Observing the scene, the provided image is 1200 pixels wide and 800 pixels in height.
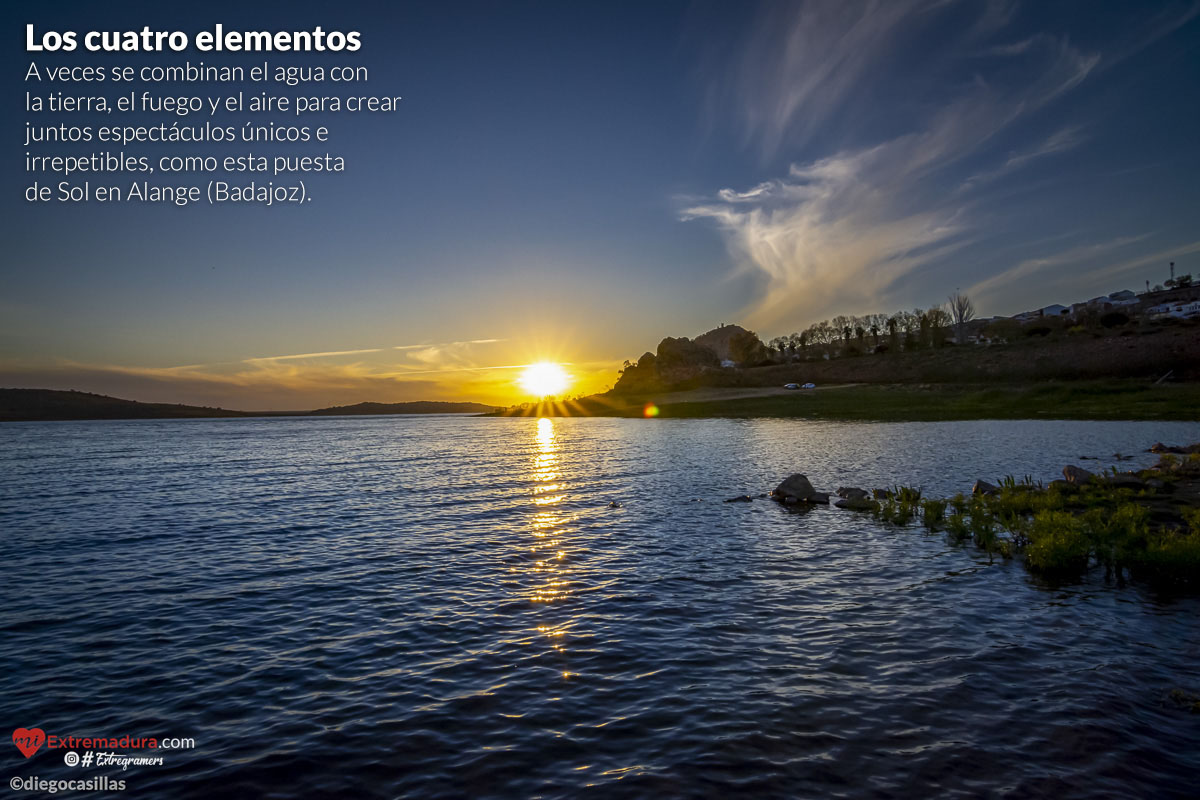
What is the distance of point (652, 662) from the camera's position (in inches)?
537

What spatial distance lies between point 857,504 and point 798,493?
10.5 ft

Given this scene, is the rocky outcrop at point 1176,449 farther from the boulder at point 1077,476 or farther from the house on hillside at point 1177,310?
the house on hillside at point 1177,310

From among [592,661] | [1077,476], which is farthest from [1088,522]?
[592,661]

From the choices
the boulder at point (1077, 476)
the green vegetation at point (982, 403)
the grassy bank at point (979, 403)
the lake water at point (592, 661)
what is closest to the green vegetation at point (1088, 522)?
the boulder at point (1077, 476)

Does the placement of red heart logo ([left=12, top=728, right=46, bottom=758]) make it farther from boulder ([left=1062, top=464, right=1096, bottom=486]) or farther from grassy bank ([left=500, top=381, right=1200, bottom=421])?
grassy bank ([left=500, top=381, right=1200, bottom=421])

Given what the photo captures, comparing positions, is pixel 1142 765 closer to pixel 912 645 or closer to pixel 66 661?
pixel 912 645

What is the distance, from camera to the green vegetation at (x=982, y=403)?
81.7m

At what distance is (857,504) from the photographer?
32062 millimetres

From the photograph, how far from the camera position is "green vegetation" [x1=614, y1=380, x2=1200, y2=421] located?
81688 mm

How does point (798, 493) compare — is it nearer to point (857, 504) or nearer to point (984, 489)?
point (857, 504)

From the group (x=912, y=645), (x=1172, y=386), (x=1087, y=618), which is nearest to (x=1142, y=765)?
(x=912, y=645)

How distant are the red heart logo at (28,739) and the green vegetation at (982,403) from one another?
101154 mm

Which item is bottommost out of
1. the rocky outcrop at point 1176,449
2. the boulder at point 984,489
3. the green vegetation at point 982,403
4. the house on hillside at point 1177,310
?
the boulder at point 984,489

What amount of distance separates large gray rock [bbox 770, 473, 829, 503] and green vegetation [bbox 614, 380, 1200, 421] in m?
68.5
